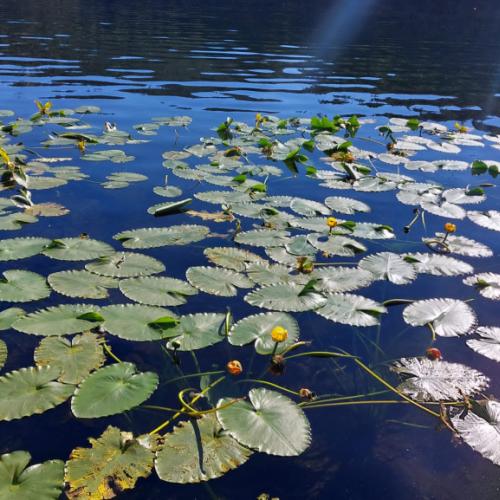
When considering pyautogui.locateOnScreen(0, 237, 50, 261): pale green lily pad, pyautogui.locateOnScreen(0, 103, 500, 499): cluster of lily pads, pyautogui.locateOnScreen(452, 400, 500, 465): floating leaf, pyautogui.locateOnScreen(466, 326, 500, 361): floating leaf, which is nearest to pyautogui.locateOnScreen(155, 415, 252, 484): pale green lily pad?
pyautogui.locateOnScreen(0, 103, 500, 499): cluster of lily pads

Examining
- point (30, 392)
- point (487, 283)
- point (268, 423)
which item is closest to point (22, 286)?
point (30, 392)

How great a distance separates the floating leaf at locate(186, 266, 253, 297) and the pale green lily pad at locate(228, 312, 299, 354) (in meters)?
0.29

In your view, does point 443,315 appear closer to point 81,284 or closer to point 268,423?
point 268,423

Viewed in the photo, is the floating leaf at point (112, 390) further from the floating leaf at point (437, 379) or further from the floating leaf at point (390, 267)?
the floating leaf at point (390, 267)

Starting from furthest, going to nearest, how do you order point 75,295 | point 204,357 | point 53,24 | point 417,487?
point 53,24 < point 75,295 < point 204,357 < point 417,487

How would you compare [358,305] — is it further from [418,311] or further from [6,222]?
[6,222]

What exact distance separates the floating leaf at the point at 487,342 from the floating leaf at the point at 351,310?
1.48ft

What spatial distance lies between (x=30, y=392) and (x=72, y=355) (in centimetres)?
25

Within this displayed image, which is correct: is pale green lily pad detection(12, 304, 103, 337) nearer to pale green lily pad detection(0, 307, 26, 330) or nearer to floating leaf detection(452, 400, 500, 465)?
pale green lily pad detection(0, 307, 26, 330)

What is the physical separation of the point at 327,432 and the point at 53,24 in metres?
18.7

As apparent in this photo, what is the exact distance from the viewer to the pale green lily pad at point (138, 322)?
2.17 meters

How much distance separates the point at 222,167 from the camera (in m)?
4.57

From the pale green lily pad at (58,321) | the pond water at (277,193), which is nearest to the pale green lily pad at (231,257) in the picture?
the pond water at (277,193)

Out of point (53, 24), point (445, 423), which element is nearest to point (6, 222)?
point (445, 423)
